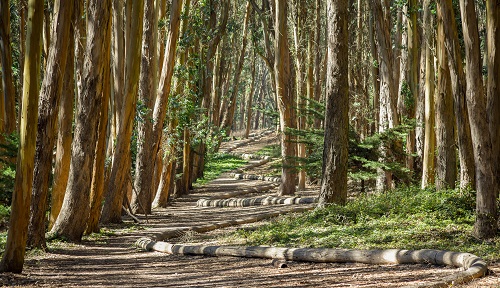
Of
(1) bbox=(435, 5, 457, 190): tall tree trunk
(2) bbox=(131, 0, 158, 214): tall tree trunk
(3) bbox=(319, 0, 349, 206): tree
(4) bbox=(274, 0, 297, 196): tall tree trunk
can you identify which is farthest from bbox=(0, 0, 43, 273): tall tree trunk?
(4) bbox=(274, 0, 297, 196): tall tree trunk

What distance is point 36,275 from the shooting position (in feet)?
28.1

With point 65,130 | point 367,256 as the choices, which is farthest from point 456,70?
point 65,130

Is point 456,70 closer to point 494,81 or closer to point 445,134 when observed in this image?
point 494,81

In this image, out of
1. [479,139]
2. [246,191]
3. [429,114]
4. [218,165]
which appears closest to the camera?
[479,139]

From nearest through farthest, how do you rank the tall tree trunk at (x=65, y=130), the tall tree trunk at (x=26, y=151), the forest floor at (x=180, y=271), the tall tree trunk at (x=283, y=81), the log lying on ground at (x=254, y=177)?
the forest floor at (x=180, y=271) < the tall tree trunk at (x=26, y=151) < the tall tree trunk at (x=65, y=130) < the tall tree trunk at (x=283, y=81) < the log lying on ground at (x=254, y=177)

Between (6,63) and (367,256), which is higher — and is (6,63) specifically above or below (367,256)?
above

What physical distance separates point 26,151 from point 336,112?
6.32 m

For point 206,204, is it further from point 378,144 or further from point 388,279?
point 388,279

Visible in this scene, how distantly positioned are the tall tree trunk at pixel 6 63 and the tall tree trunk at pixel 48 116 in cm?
397

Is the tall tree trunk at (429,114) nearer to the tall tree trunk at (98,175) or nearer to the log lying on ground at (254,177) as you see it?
the tall tree trunk at (98,175)

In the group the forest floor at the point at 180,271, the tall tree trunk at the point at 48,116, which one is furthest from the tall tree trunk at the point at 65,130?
the tall tree trunk at the point at 48,116

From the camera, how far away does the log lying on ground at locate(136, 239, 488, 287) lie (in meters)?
6.73

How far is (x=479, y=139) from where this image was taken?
898 centimetres

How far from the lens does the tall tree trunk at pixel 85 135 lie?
38.4 feet
